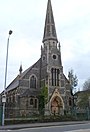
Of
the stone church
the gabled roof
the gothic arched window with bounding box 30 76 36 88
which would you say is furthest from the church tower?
the gabled roof

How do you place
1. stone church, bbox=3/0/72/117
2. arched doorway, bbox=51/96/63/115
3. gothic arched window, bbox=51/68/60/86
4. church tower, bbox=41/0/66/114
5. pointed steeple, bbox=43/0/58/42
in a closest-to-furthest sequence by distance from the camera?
stone church, bbox=3/0/72/117 < church tower, bbox=41/0/66/114 < arched doorway, bbox=51/96/63/115 < gothic arched window, bbox=51/68/60/86 < pointed steeple, bbox=43/0/58/42

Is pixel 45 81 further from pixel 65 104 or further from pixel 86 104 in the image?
pixel 86 104

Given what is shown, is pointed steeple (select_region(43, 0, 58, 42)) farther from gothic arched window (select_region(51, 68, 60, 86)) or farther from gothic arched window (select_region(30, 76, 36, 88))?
gothic arched window (select_region(30, 76, 36, 88))

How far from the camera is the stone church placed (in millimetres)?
60625

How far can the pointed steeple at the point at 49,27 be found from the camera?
69400 mm

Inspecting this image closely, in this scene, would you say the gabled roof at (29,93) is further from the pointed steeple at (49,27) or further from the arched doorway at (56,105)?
the pointed steeple at (49,27)

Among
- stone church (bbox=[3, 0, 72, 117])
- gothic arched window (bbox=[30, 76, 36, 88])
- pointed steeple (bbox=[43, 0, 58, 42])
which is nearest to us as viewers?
stone church (bbox=[3, 0, 72, 117])

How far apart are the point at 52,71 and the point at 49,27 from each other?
43.4ft

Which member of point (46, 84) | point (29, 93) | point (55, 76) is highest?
point (55, 76)

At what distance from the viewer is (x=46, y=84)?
61844 mm

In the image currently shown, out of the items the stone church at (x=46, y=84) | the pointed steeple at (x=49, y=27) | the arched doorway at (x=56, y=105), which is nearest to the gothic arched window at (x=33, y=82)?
the stone church at (x=46, y=84)

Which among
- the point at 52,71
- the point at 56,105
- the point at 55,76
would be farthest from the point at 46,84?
the point at 56,105

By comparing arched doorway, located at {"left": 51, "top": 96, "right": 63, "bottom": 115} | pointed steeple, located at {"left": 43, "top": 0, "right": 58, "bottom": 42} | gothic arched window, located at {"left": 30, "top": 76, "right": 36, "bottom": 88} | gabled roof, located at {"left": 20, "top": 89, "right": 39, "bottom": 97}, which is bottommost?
arched doorway, located at {"left": 51, "top": 96, "right": 63, "bottom": 115}

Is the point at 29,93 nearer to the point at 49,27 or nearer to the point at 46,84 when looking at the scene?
the point at 46,84
